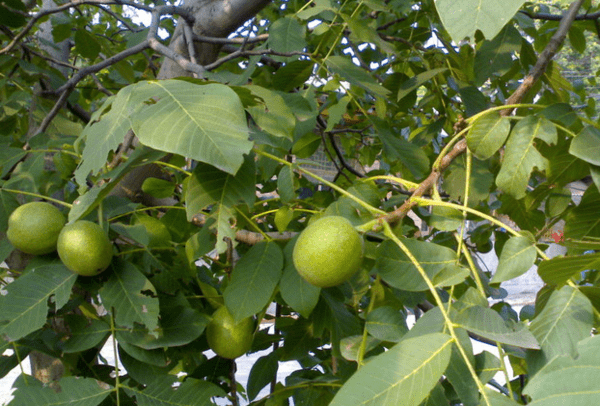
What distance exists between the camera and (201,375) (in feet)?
4.55

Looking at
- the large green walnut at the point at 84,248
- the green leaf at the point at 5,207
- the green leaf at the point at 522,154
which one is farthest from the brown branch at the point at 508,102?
the green leaf at the point at 5,207

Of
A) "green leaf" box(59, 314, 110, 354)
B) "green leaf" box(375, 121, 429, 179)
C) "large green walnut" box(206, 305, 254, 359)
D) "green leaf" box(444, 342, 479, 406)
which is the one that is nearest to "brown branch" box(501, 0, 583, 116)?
"green leaf" box(375, 121, 429, 179)

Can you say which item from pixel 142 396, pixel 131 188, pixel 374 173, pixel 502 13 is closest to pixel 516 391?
pixel 374 173

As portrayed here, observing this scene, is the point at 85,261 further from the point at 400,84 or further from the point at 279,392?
the point at 400,84

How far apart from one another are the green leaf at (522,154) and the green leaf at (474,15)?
1.84ft

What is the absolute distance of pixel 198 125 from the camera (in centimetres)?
80

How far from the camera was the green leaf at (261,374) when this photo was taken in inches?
57.1

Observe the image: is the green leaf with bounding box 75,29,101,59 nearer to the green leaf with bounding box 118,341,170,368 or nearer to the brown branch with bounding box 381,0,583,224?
the green leaf with bounding box 118,341,170,368

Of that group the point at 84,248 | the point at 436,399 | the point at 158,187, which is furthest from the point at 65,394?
the point at 436,399

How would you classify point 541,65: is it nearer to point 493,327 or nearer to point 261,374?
point 493,327

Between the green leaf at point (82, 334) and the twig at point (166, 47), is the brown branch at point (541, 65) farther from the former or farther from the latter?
the green leaf at point (82, 334)

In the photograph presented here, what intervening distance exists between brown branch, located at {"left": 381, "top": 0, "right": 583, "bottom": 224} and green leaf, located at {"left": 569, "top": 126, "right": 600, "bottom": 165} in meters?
0.25

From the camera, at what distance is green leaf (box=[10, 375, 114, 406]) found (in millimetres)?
989

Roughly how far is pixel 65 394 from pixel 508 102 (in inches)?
47.4
